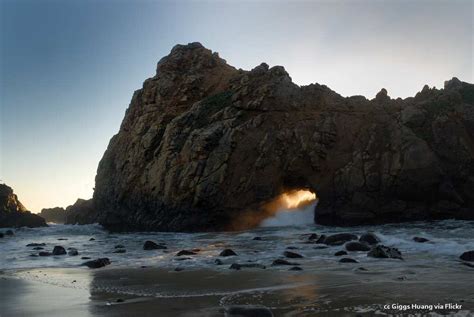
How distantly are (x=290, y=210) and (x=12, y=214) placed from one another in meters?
51.3

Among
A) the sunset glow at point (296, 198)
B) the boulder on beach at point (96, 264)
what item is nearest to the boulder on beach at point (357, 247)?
the boulder on beach at point (96, 264)

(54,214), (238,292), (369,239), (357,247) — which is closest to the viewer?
(238,292)

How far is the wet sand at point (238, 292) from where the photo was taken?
8031 mm

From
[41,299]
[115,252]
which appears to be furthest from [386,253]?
[115,252]

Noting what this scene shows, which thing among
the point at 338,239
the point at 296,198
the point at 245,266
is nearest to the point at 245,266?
the point at 245,266

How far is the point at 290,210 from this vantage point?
3984cm

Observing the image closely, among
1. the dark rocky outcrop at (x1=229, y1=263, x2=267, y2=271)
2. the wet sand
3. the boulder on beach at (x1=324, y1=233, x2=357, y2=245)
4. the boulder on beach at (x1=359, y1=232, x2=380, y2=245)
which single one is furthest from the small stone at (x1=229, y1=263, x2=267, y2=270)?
the boulder on beach at (x1=359, y1=232, x2=380, y2=245)

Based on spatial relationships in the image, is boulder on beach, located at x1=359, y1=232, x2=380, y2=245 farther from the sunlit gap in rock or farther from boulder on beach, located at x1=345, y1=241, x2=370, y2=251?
the sunlit gap in rock

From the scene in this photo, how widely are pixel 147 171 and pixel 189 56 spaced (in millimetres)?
18988

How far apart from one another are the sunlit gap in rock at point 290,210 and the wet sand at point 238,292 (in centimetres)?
2491

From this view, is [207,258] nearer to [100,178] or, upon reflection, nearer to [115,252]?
[115,252]

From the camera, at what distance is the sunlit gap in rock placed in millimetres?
38531

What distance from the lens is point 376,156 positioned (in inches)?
1485

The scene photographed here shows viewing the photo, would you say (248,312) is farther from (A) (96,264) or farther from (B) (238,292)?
(A) (96,264)
